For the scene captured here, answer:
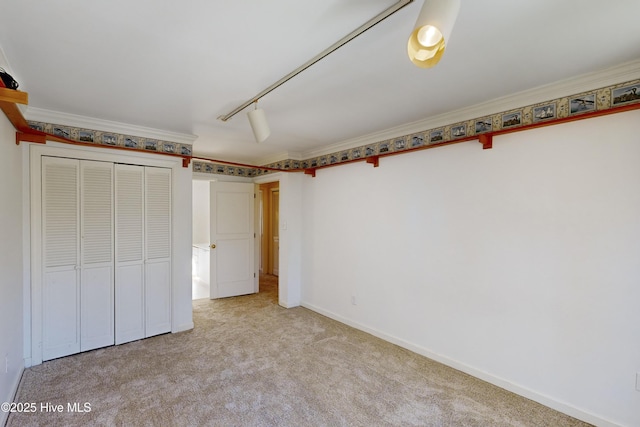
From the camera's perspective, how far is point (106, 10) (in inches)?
56.9

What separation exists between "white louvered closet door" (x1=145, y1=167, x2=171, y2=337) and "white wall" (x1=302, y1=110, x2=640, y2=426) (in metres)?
2.43

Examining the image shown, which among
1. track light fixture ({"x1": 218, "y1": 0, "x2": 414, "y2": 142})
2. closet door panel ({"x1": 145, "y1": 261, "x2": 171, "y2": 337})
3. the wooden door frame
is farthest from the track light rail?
the wooden door frame

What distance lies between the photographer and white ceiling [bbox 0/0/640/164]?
145 centimetres

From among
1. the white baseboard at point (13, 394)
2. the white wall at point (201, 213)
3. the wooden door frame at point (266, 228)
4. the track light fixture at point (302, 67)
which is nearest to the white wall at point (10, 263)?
the white baseboard at point (13, 394)

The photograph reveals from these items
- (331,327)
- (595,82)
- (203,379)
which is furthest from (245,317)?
(595,82)

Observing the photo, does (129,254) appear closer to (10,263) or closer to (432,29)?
(10,263)

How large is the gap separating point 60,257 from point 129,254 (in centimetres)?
59

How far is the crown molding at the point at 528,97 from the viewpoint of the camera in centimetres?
200

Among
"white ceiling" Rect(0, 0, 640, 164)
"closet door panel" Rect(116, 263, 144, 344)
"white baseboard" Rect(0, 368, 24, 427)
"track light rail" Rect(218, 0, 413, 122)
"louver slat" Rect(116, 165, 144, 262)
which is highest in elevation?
"white ceiling" Rect(0, 0, 640, 164)

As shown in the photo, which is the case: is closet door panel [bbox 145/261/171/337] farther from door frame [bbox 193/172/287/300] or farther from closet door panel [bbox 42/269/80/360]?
door frame [bbox 193/172/287/300]

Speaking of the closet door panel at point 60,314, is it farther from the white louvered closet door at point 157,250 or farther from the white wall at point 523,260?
the white wall at point 523,260

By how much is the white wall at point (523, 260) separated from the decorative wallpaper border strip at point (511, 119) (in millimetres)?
101

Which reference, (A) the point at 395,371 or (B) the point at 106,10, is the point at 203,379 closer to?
(A) the point at 395,371

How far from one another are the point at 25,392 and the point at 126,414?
3.29ft
